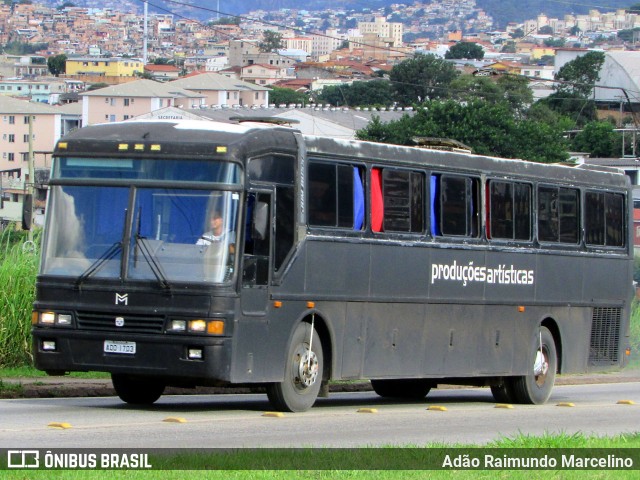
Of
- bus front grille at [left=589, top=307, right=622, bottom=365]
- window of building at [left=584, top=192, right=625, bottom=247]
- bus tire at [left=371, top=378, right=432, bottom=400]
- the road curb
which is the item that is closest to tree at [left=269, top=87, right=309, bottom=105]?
window of building at [left=584, top=192, right=625, bottom=247]

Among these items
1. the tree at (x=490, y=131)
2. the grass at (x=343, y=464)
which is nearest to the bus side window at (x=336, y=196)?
the grass at (x=343, y=464)

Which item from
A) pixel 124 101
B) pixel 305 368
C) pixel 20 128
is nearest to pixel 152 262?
pixel 305 368

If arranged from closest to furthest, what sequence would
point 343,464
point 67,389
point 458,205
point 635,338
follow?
point 343,464, point 67,389, point 458,205, point 635,338

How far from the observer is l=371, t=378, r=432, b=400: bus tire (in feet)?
69.3

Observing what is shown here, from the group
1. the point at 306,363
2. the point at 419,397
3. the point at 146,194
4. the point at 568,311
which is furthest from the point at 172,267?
the point at 568,311

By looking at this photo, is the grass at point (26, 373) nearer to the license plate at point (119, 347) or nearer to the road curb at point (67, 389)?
the road curb at point (67, 389)

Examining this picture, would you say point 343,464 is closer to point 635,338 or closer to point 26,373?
point 26,373

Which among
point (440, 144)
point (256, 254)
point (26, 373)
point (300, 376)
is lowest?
point (26, 373)

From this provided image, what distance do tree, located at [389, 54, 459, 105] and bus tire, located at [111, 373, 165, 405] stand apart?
493ft

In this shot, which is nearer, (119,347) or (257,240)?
(119,347)

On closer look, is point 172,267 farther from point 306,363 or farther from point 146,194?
point 306,363

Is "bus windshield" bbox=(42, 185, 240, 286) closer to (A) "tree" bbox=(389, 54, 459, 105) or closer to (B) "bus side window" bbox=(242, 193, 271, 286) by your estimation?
(B) "bus side window" bbox=(242, 193, 271, 286)

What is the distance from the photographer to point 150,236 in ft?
49.5

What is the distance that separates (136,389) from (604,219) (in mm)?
9001
